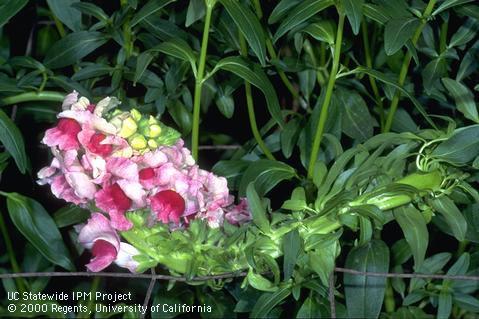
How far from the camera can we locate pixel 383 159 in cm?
A: 110

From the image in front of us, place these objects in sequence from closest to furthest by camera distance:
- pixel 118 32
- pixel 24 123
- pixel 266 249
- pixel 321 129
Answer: pixel 266 249 → pixel 321 129 → pixel 118 32 → pixel 24 123

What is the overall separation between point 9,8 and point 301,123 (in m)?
0.45

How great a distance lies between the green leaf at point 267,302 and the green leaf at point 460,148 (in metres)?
0.24

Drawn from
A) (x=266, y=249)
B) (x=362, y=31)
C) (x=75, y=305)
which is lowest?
(x=75, y=305)

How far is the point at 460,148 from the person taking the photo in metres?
1.06

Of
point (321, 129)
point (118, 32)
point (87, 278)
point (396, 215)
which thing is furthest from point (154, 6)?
point (87, 278)

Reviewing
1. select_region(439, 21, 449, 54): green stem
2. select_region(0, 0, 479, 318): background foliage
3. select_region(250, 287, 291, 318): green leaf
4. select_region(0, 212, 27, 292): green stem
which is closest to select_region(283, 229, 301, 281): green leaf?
select_region(0, 0, 479, 318): background foliage

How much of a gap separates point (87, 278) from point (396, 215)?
65 centimetres

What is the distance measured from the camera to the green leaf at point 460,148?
105 centimetres

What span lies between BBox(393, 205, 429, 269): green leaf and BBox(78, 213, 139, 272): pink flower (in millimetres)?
316

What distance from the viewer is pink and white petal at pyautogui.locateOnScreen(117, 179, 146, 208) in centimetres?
101

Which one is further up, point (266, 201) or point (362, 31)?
point (362, 31)

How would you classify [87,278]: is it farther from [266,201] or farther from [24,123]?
[266,201]

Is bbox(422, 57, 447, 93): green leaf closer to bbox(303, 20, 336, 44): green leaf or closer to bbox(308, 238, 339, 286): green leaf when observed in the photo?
bbox(303, 20, 336, 44): green leaf
